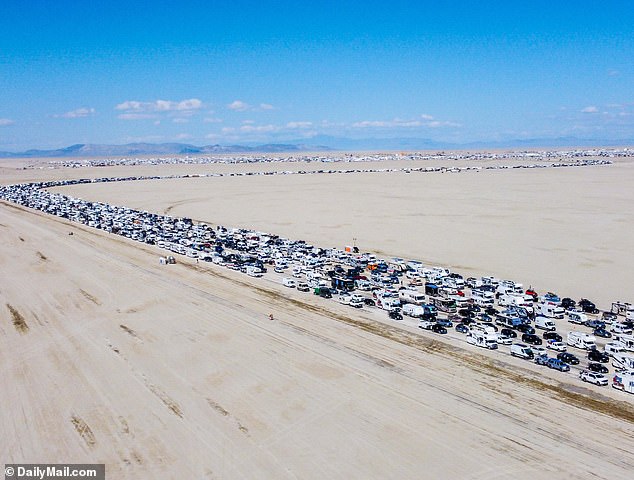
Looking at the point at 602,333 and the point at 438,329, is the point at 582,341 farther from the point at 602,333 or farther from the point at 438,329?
the point at 438,329

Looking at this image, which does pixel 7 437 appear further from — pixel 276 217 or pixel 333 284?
pixel 276 217

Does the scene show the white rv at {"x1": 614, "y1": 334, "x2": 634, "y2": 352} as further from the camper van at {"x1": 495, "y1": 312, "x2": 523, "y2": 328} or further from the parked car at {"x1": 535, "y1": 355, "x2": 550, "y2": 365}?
the parked car at {"x1": 535, "y1": 355, "x2": 550, "y2": 365}

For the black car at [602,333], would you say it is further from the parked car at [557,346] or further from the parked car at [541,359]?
the parked car at [541,359]

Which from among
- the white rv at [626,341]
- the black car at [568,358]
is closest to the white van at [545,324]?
the white rv at [626,341]

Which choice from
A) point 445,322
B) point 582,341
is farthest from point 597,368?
point 445,322

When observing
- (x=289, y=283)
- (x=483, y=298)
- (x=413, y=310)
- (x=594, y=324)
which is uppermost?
(x=289, y=283)

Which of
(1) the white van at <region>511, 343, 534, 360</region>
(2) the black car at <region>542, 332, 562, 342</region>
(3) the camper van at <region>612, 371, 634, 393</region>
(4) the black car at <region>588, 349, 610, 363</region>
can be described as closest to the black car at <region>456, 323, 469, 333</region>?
(1) the white van at <region>511, 343, 534, 360</region>

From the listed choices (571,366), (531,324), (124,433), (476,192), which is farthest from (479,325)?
(476,192)
